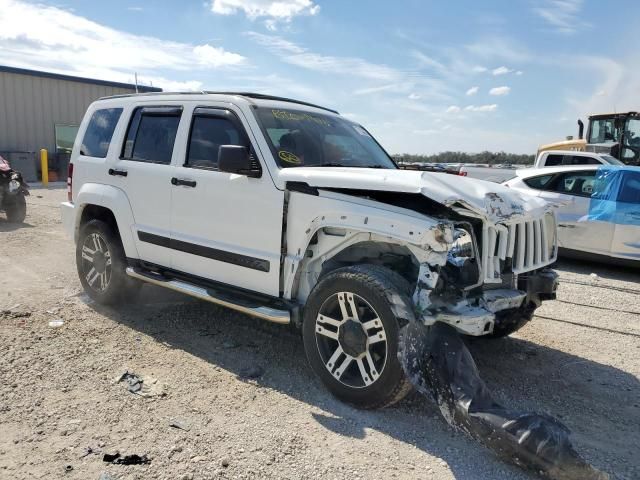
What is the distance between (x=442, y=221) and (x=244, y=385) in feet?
6.12

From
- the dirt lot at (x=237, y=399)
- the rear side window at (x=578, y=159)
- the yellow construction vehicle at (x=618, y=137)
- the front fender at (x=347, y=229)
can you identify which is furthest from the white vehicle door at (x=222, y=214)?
the yellow construction vehicle at (x=618, y=137)

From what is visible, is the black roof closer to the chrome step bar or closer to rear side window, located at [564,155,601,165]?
rear side window, located at [564,155,601,165]

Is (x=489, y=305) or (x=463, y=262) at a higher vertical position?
(x=463, y=262)

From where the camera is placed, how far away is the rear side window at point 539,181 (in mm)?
8484

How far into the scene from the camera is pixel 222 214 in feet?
13.9

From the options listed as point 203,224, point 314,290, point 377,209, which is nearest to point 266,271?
point 314,290

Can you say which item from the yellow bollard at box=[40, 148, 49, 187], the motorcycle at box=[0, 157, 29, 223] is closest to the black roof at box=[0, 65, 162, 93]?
the yellow bollard at box=[40, 148, 49, 187]

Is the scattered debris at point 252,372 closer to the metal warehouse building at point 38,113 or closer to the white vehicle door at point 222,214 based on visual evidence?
the white vehicle door at point 222,214

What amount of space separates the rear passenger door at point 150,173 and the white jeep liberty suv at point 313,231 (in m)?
0.02

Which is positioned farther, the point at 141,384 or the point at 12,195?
the point at 12,195

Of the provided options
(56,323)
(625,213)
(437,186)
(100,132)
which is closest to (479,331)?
(437,186)

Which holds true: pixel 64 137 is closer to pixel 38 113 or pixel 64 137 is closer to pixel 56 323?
pixel 38 113

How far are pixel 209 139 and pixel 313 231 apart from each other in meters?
1.44

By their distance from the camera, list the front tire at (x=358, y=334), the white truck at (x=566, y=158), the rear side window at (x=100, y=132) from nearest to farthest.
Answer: the front tire at (x=358, y=334) → the rear side window at (x=100, y=132) → the white truck at (x=566, y=158)
